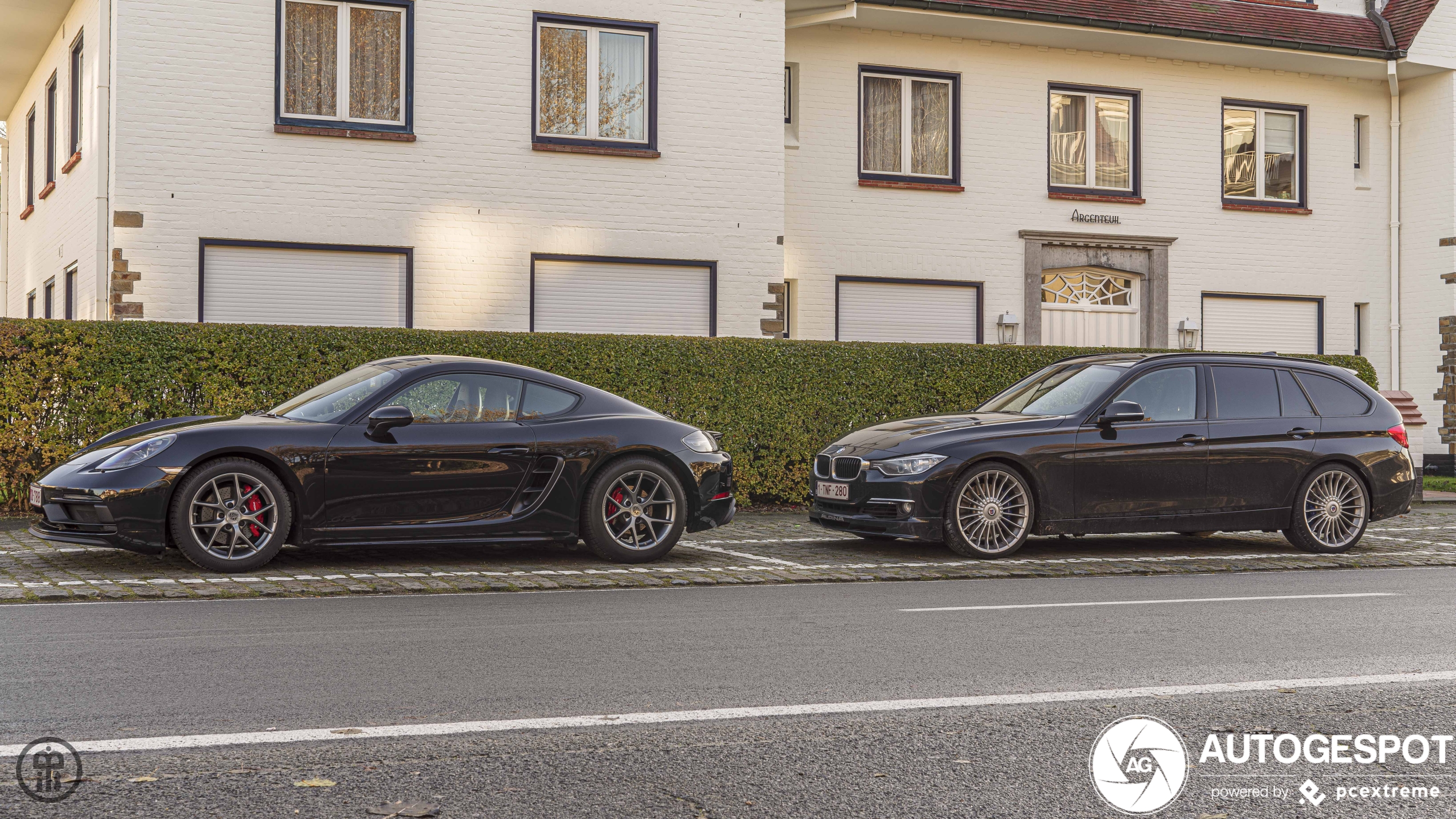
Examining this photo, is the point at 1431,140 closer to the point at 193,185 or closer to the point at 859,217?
the point at 859,217

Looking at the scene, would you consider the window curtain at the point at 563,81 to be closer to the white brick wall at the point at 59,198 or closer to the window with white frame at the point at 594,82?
the window with white frame at the point at 594,82

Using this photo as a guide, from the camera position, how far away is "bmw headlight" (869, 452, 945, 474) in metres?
10.4

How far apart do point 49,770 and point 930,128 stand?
18019mm

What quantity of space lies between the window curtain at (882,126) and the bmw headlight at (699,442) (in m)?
10.9

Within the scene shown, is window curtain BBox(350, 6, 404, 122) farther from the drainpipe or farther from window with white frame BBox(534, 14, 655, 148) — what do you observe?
the drainpipe

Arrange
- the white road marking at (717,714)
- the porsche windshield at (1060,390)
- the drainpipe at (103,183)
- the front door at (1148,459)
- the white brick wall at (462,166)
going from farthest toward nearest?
the drainpipe at (103,183) < the white brick wall at (462,166) < the porsche windshield at (1060,390) < the front door at (1148,459) < the white road marking at (717,714)

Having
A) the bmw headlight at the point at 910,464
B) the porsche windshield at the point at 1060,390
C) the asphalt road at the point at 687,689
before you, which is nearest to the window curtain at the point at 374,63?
the porsche windshield at the point at 1060,390

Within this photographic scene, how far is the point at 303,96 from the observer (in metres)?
16.9

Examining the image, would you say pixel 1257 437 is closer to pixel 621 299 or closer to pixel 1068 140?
pixel 621 299

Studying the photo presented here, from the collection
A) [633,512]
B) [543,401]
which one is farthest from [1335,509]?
[543,401]


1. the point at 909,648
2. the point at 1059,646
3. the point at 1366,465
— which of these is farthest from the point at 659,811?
the point at 1366,465

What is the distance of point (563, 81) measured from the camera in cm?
1783

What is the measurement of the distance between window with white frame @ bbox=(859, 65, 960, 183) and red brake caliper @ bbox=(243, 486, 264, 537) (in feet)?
42.5

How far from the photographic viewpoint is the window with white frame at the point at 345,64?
16.8m
